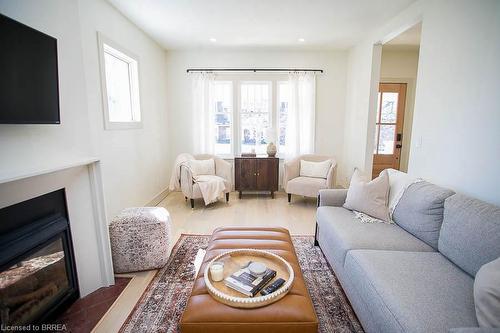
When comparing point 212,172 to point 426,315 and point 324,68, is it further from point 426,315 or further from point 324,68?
point 426,315

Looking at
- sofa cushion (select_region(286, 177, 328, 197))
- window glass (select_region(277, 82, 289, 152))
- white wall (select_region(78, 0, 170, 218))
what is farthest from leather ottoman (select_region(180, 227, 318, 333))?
window glass (select_region(277, 82, 289, 152))

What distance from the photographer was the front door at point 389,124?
4.70m

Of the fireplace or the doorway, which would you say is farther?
the doorway

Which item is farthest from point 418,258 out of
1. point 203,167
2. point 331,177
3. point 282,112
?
point 282,112

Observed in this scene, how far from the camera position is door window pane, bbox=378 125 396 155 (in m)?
4.82

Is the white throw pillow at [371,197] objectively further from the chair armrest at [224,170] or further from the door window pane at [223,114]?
the door window pane at [223,114]

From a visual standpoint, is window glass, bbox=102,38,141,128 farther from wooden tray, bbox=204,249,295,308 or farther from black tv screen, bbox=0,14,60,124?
wooden tray, bbox=204,249,295,308

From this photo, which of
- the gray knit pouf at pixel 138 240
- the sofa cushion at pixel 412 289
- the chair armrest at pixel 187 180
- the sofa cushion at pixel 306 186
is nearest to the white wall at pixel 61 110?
the gray knit pouf at pixel 138 240

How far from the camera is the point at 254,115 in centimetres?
466

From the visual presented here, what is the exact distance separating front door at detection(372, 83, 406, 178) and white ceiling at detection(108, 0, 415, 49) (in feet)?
4.49

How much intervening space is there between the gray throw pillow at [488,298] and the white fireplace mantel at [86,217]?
7.47 feet

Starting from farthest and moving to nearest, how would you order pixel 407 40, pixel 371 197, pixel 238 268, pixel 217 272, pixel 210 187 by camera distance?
pixel 407 40
pixel 210 187
pixel 371 197
pixel 238 268
pixel 217 272

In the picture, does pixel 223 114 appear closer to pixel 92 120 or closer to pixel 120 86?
pixel 120 86

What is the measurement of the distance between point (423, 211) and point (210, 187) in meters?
2.69
